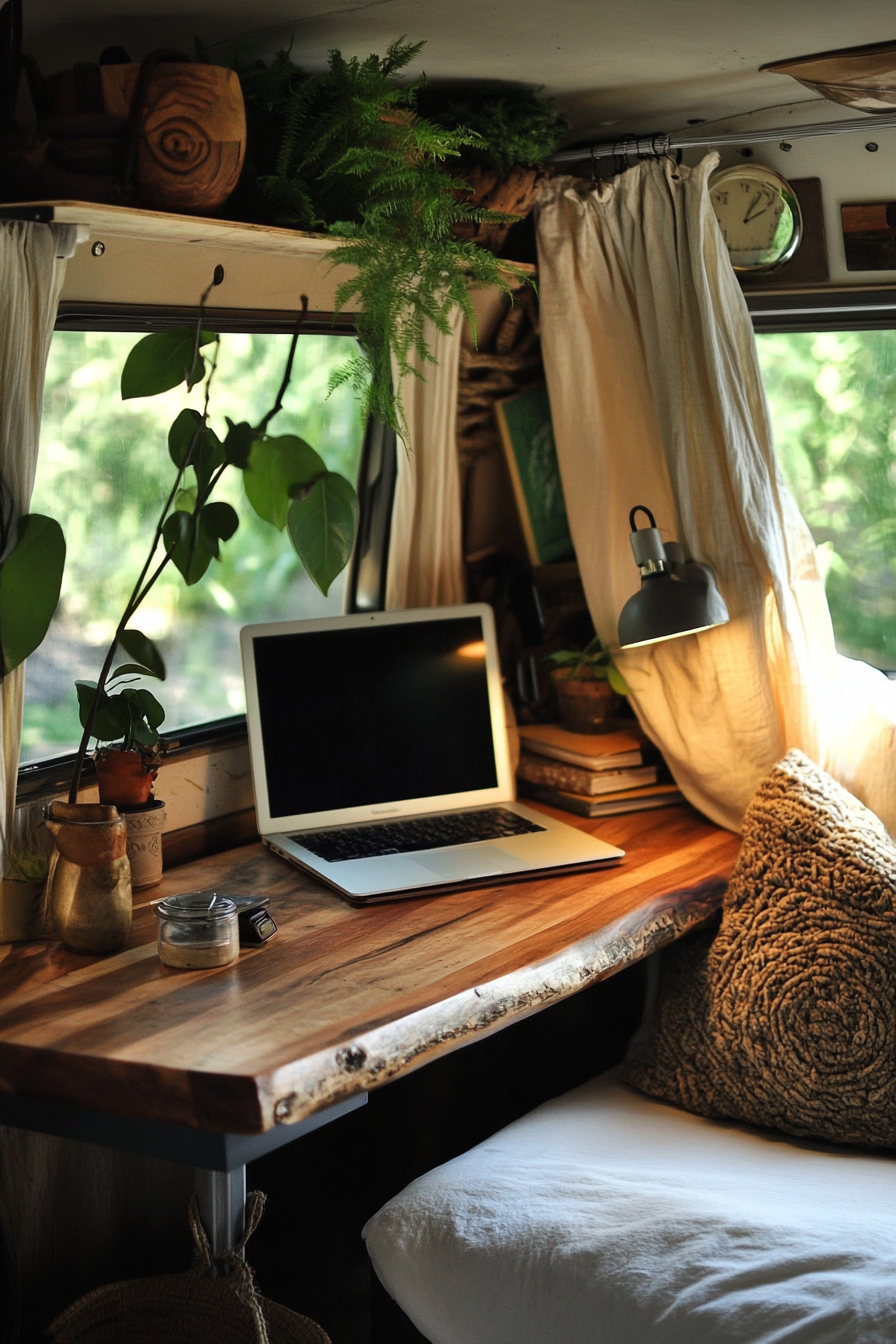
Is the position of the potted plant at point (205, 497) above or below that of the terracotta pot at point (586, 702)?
above

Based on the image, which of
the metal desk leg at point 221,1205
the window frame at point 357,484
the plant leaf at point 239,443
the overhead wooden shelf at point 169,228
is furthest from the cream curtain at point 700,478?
the metal desk leg at point 221,1205

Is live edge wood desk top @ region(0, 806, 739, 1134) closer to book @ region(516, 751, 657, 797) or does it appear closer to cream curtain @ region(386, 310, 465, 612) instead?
book @ region(516, 751, 657, 797)

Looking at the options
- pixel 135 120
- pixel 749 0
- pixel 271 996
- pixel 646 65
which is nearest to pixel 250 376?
pixel 135 120

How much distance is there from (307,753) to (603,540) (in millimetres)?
702

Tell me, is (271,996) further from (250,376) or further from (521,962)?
(250,376)

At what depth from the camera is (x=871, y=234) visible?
7.68 ft

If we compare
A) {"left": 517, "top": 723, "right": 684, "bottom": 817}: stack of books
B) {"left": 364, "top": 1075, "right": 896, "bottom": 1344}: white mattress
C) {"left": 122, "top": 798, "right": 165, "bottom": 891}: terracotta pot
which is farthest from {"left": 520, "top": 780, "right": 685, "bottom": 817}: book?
{"left": 122, "top": 798, "right": 165, "bottom": 891}: terracotta pot

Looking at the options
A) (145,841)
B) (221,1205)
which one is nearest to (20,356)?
(145,841)

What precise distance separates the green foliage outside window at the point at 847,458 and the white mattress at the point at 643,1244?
116 centimetres

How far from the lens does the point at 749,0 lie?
70.2 inches

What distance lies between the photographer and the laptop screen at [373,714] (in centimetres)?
210

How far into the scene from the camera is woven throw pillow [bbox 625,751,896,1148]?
1.72 meters

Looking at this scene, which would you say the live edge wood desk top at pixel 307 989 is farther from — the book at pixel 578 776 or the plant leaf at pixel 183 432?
the plant leaf at pixel 183 432

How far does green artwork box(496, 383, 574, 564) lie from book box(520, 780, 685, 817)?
51cm
